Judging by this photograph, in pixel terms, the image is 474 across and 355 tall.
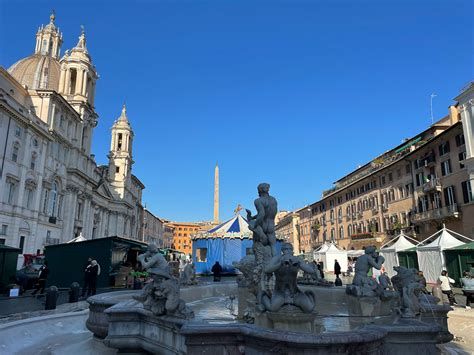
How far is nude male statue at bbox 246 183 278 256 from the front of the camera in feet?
27.8

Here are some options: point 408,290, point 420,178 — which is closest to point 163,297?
point 408,290

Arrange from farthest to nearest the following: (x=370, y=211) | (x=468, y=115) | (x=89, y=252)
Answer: (x=370, y=211), (x=468, y=115), (x=89, y=252)

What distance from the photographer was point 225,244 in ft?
102

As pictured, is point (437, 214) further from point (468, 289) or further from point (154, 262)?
point (154, 262)

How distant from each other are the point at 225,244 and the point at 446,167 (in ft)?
67.4

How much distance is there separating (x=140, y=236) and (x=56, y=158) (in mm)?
52523

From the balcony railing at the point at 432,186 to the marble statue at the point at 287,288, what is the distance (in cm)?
3157

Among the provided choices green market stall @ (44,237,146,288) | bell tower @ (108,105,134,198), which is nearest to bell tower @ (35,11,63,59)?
bell tower @ (108,105,134,198)

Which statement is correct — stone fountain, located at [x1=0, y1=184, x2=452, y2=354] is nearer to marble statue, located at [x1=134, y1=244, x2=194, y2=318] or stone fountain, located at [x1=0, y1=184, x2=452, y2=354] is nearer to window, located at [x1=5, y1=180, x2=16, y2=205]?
marble statue, located at [x1=134, y1=244, x2=194, y2=318]

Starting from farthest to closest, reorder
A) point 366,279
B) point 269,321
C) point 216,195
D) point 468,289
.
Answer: point 216,195, point 468,289, point 366,279, point 269,321

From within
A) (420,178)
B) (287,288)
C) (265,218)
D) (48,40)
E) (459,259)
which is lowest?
(287,288)

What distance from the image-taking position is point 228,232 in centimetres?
3123

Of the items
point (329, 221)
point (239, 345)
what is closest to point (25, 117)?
point (239, 345)

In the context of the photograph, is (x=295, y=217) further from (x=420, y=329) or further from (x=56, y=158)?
(x=420, y=329)
